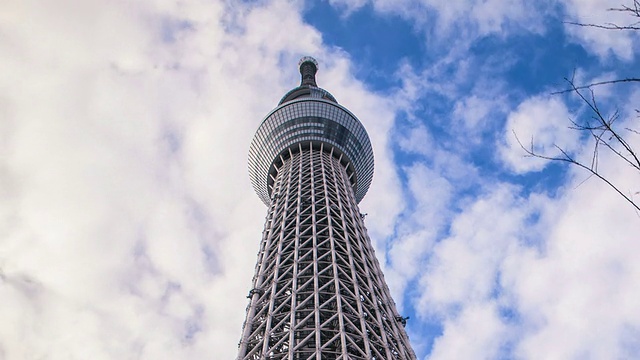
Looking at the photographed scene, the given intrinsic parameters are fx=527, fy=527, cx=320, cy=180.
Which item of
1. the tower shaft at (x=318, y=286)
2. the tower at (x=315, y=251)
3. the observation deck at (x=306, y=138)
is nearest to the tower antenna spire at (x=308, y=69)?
the tower at (x=315, y=251)

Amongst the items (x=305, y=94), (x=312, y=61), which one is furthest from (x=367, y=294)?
(x=312, y=61)

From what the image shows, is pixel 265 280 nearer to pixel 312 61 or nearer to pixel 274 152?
pixel 274 152

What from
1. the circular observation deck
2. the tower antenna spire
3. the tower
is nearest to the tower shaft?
the tower

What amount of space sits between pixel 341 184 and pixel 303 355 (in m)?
30.1

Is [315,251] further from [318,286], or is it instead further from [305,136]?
[305,136]

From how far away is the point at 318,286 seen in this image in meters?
40.4

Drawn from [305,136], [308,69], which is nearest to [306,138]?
[305,136]

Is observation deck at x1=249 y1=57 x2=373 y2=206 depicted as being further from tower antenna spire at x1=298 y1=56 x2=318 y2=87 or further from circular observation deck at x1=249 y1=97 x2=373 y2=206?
tower antenna spire at x1=298 y1=56 x2=318 y2=87

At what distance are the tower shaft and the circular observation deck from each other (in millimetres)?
6979

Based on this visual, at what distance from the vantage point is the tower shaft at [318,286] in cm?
3400

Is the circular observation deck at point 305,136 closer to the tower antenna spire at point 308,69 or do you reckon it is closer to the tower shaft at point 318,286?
the tower shaft at point 318,286

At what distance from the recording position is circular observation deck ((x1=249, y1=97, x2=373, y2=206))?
221 feet

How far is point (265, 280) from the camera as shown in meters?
44.1

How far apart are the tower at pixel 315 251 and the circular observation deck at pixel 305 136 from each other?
0.42 feet
